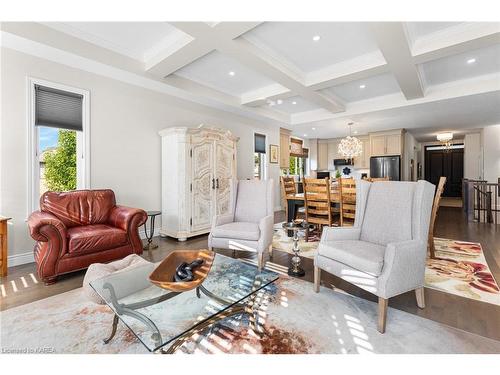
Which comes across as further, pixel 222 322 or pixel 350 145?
pixel 350 145

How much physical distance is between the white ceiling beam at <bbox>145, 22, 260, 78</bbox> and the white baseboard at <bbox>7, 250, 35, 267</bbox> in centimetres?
295

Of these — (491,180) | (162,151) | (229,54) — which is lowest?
(491,180)

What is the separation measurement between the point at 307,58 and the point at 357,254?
297 cm

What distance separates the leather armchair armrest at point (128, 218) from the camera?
117 inches

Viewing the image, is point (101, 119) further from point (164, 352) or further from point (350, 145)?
point (350, 145)

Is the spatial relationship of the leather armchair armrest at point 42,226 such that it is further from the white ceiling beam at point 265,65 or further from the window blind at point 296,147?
the window blind at point 296,147

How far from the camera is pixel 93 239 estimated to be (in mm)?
2660

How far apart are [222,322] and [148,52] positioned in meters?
3.62

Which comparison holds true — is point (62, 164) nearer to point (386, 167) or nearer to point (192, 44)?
point (192, 44)

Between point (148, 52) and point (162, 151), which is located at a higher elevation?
point (148, 52)

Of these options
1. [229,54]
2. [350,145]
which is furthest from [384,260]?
[350,145]

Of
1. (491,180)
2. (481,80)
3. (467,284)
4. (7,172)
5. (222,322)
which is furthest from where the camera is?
(491,180)

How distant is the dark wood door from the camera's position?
10.1 meters

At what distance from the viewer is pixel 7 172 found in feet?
9.51
